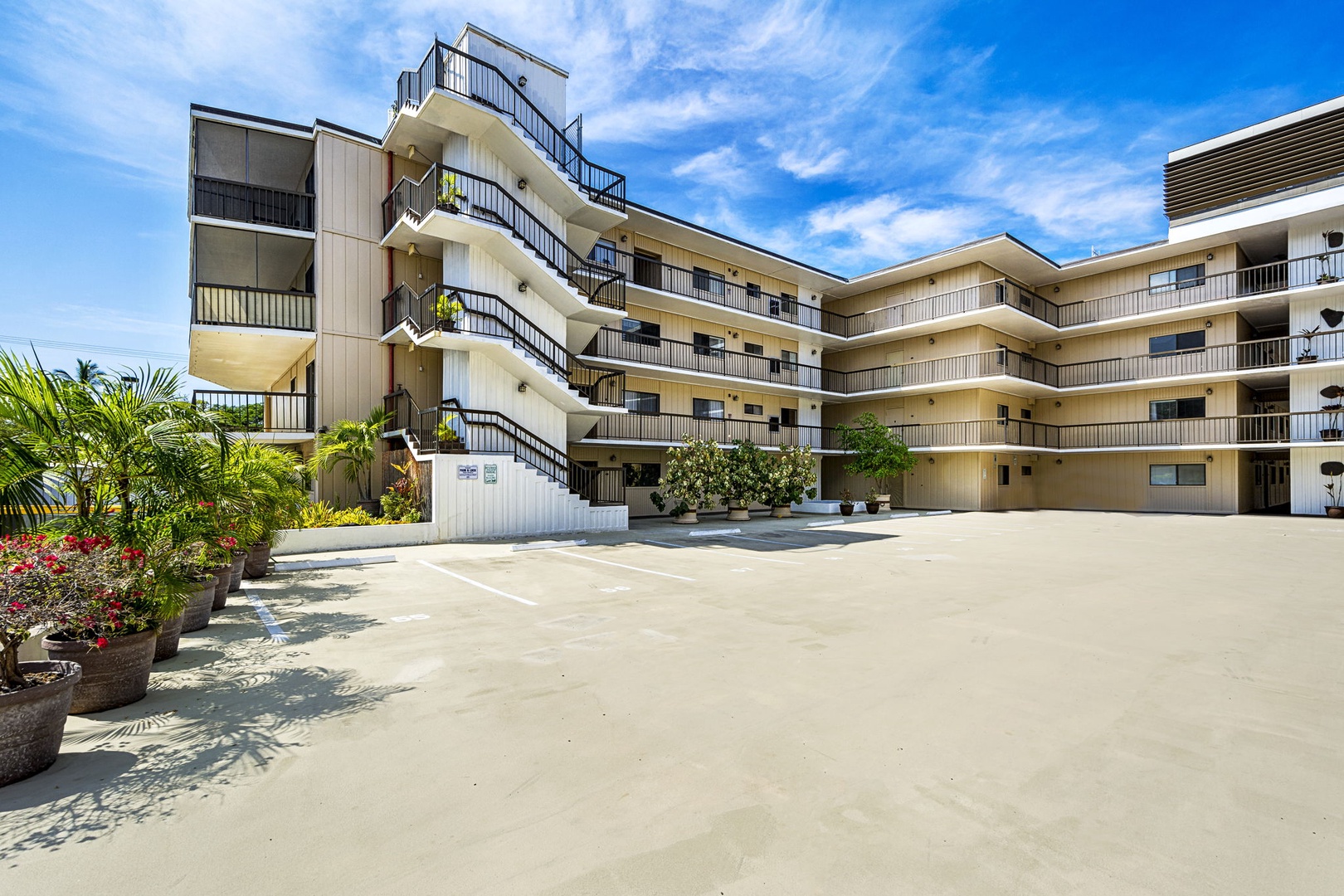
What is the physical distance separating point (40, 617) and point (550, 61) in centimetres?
2024

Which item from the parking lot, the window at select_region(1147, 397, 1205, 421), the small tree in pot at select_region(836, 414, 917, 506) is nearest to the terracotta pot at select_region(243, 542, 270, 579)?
the parking lot

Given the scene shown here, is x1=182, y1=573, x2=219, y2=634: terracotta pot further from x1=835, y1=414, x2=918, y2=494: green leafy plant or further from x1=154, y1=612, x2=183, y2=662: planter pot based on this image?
x1=835, y1=414, x2=918, y2=494: green leafy plant

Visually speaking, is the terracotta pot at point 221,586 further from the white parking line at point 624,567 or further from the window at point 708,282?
the window at point 708,282

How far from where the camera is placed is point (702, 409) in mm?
26141

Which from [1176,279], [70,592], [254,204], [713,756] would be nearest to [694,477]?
[254,204]

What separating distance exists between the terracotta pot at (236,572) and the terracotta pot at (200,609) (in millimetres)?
1714

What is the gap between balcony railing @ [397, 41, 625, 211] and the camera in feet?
50.9

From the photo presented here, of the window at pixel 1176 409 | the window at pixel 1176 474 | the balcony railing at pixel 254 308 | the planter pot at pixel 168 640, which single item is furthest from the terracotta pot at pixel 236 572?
the window at pixel 1176 474

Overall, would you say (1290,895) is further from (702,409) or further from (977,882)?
(702,409)

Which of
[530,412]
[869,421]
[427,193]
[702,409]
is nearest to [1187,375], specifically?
[869,421]

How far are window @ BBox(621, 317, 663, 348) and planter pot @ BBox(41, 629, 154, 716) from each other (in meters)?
19.2

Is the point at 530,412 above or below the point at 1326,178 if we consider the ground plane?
below

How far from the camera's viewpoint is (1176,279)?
997 inches

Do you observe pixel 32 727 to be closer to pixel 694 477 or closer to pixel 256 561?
pixel 256 561
